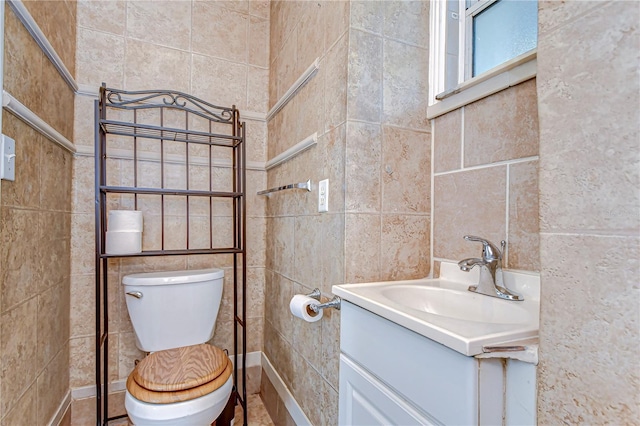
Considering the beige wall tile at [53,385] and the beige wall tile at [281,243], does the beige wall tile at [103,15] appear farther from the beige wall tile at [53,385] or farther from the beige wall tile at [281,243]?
the beige wall tile at [53,385]

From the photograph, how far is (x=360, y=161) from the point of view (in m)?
1.03

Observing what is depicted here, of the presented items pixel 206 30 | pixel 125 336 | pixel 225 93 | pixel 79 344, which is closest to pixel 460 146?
pixel 225 93

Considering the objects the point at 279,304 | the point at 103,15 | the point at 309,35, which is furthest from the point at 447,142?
the point at 103,15

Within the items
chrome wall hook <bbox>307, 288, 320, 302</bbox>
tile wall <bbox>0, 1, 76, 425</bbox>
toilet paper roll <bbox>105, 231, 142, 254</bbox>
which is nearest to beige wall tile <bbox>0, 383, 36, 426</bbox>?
tile wall <bbox>0, 1, 76, 425</bbox>

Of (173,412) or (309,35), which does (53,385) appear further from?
(309,35)

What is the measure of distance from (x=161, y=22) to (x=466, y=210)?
1.77 meters

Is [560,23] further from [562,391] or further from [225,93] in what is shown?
[225,93]

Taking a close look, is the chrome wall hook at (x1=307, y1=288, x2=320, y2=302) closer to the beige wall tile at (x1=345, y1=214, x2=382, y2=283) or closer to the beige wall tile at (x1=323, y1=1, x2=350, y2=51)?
the beige wall tile at (x1=345, y1=214, x2=382, y2=283)

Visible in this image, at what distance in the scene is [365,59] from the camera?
1036mm

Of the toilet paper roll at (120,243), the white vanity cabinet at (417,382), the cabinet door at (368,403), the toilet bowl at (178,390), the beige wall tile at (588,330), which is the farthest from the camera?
the toilet paper roll at (120,243)

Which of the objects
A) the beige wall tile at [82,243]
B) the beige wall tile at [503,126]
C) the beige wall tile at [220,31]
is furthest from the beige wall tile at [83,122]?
the beige wall tile at [503,126]

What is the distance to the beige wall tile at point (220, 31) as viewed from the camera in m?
1.76

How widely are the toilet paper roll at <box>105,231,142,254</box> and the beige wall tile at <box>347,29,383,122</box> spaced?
106 cm

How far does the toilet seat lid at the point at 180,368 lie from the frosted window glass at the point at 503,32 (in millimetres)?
1466
